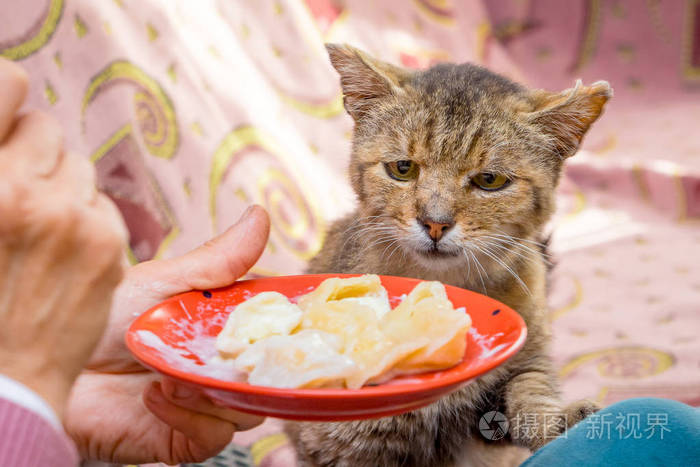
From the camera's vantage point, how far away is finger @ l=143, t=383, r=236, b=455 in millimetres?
849

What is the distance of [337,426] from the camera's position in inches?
38.4

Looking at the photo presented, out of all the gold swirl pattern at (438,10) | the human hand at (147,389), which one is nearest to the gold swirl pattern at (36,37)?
the human hand at (147,389)

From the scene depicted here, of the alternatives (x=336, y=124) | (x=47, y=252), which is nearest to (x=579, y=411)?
(x=47, y=252)

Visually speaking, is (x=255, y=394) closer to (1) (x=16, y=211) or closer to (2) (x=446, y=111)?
(1) (x=16, y=211)

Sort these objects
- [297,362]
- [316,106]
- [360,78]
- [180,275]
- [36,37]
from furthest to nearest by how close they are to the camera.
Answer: [316,106] < [36,37] < [360,78] < [180,275] < [297,362]

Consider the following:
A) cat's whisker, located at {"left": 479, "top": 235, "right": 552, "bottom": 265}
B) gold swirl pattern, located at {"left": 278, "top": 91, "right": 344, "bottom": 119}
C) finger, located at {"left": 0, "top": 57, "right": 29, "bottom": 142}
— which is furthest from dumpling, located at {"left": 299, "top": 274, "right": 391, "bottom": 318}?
gold swirl pattern, located at {"left": 278, "top": 91, "right": 344, "bottom": 119}

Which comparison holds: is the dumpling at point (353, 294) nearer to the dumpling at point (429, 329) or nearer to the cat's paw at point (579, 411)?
the dumpling at point (429, 329)

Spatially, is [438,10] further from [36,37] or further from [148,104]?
[36,37]

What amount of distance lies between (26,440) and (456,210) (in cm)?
65

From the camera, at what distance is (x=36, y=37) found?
1.28 metres

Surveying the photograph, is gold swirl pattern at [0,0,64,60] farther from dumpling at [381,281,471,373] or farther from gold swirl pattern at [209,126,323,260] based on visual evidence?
dumpling at [381,281,471,373]

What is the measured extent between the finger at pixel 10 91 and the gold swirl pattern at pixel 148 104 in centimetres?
93

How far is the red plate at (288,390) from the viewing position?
23.1 inches

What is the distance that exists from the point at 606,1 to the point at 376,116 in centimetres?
229
